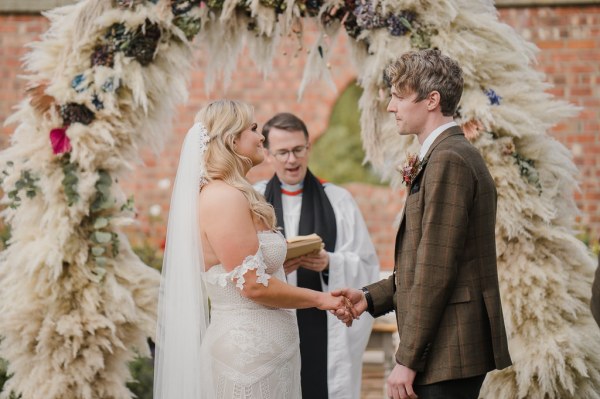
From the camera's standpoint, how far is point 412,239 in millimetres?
3021

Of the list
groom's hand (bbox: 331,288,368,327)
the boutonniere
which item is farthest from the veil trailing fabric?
the boutonniere

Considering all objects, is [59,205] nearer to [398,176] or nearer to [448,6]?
[398,176]

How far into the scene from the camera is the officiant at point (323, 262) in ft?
15.1

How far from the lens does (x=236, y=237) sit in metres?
3.23

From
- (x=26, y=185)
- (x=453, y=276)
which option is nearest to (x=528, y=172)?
(x=453, y=276)

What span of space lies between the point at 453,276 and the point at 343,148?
5.18 meters

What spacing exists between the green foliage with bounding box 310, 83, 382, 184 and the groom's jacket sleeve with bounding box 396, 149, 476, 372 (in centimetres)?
497

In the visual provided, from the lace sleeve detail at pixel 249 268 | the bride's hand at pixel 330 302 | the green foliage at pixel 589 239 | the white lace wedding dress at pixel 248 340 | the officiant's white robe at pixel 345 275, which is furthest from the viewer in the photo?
the green foliage at pixel 589 239

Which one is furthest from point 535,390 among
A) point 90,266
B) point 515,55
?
point 90,266

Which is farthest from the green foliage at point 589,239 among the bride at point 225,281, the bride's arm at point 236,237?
the bride's arm at point 236,237

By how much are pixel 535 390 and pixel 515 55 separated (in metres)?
1.69

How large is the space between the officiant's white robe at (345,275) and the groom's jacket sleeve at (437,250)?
165 cm

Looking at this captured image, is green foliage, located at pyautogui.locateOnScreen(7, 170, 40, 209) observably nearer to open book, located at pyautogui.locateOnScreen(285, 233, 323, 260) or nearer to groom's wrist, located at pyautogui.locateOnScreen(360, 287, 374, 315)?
open book, located at pyautogui.locateOnScreen(285, 233, 323, 260)

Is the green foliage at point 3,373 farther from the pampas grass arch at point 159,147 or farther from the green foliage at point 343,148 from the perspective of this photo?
the green foliage at point 343,148
